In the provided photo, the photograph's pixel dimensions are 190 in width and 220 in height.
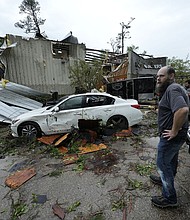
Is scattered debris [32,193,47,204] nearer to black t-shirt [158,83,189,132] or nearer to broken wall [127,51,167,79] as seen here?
black t-shirt [158,83,189,132]

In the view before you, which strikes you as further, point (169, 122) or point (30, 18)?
point (30, 18)

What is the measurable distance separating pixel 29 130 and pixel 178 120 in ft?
15.2

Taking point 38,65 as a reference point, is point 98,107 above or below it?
below

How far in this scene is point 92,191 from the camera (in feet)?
9.43

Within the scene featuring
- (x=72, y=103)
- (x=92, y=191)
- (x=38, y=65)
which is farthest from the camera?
(x=38, y=65)

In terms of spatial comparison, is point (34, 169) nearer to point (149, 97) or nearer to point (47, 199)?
point (47, 199)

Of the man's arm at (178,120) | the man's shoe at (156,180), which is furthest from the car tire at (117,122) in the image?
the man's arm at (178,120)

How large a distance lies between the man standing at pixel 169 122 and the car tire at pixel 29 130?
13.6 ft

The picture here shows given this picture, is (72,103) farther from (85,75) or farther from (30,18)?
(30,18)

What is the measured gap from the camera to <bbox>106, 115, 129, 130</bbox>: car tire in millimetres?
5848

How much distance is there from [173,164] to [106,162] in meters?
1.74

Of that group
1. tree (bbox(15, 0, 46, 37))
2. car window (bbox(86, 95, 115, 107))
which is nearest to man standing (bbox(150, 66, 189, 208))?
car window (bbox(86, 95, 115, 107))

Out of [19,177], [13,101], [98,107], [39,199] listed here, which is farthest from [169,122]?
[13,101]

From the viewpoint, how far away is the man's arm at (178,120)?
1879 millimetres
